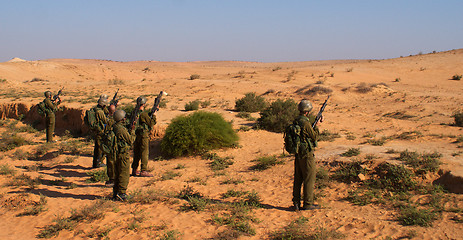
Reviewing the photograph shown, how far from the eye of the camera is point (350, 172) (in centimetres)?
694

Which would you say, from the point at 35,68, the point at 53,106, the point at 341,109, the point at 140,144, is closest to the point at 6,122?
the point at 53,106

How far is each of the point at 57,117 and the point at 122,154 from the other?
33.5 ft

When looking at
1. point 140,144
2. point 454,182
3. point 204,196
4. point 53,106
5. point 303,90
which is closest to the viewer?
point 454,182

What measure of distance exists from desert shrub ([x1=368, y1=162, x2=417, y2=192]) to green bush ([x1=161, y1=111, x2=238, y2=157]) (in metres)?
4.55

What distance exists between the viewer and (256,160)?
351 inches

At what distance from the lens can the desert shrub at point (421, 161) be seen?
6.43 m

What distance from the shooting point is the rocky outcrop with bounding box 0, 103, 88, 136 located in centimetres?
1341

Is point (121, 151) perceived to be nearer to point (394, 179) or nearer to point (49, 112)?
point (394, 179)

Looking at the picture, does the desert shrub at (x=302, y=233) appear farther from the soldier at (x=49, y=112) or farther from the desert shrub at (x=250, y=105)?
the desert shrub at (x=250, y=105)

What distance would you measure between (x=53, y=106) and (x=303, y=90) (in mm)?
15608

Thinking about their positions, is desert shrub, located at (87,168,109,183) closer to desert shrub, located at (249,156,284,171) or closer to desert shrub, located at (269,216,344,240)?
desert shrub, located at (249,156,284,171)

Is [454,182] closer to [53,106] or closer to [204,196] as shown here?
[204,196]

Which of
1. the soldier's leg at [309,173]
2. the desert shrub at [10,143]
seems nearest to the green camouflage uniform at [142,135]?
the soldier's leg at [309,173]

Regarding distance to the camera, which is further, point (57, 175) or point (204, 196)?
point (57, 175)
